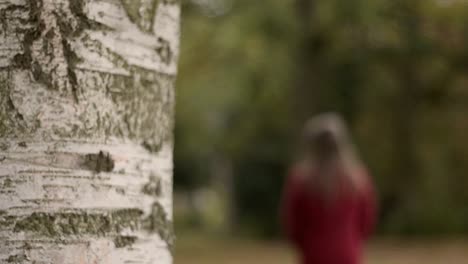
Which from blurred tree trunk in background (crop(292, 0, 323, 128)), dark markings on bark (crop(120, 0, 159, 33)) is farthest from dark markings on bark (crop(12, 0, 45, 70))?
blurred tree trunk in background (crop(292, 0, 323, 128))

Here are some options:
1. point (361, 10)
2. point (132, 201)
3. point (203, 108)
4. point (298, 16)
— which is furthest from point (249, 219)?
point (132, 201)

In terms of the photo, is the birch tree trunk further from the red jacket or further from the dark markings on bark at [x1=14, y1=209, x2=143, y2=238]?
the red jacket

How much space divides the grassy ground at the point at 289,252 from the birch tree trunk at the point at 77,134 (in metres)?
18.7

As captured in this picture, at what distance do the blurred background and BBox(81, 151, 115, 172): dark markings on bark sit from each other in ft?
60.0

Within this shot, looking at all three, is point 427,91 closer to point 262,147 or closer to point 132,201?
point 262,147

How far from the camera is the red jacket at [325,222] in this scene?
7082mm

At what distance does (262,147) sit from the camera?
31906 mm

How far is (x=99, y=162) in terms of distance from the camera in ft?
7.09

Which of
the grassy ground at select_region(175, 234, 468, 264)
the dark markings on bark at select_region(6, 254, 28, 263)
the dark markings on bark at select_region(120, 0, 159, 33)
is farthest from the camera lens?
the grassy ground at select_region(175, 234, 468, 264)

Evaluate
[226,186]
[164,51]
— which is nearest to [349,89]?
[226,186]

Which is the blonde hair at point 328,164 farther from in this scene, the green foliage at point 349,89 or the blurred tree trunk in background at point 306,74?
the blurred tree trunk in background at point 306,74

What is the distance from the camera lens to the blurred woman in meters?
7.04

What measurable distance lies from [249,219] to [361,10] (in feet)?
43.5

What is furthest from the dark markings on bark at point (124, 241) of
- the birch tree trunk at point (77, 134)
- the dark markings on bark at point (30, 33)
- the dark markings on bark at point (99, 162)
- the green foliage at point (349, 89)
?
the green foliage at point (349, 89)
